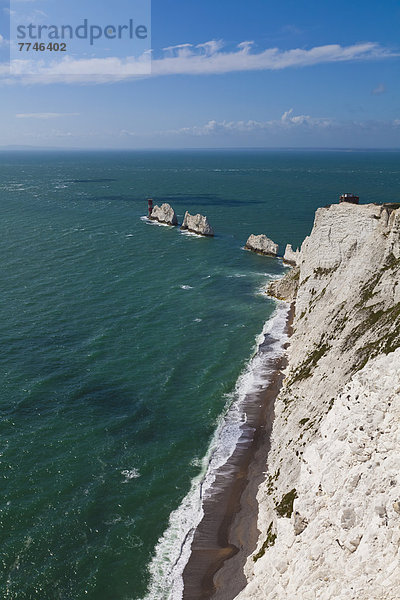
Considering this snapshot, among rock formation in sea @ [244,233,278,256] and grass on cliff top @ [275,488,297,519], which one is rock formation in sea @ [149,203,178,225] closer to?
rock formation in sea @ [244,233,278,256]

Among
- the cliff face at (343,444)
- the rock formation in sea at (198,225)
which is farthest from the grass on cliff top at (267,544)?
the rock formation in sea at (198,225)

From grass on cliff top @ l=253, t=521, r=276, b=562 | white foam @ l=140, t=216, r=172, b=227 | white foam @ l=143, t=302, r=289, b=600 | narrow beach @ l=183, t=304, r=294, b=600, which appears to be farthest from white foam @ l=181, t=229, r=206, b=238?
grass on cliff top @ l=253, t=521, r=276, b=562

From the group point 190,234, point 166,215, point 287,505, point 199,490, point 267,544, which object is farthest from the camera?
point 166,215

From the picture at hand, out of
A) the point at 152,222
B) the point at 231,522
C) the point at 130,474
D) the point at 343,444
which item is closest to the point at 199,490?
the point at 231,522

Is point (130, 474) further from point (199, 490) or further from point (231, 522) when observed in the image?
point (231, 522)

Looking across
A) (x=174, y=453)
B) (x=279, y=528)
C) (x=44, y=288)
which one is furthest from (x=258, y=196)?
(x=279, y=528)
